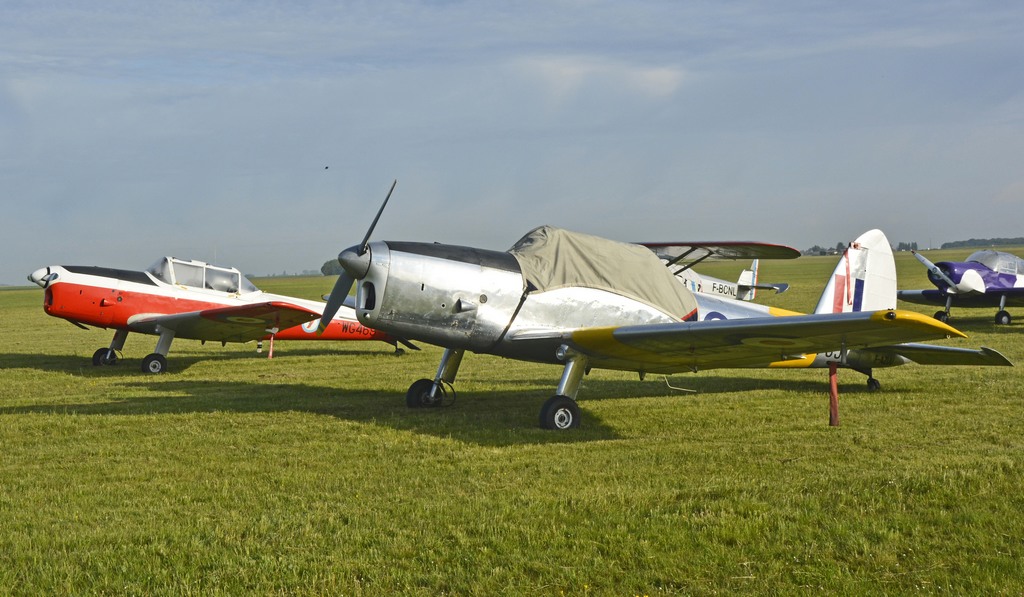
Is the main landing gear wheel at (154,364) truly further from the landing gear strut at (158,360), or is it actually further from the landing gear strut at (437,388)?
the landing gear strut at (437,388)

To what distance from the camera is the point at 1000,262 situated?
21.8 m

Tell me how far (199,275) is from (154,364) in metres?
2.47

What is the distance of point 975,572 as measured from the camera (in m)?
3.78

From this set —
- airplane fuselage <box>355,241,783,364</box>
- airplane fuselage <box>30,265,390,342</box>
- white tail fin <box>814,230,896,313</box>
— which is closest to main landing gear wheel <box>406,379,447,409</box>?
airplane fuselage <box>355,241,783,364</box>

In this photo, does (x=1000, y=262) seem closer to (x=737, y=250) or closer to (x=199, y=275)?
(x=737, y=250)

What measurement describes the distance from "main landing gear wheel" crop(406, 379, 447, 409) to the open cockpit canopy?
786 centimetres

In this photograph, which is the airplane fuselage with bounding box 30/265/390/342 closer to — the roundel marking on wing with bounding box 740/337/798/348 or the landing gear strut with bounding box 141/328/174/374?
the landing gear strut with bounding box 141/328/174/374

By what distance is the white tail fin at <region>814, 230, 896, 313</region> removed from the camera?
32.1 ft

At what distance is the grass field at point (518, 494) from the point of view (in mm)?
3867

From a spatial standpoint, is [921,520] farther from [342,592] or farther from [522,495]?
[342,592]

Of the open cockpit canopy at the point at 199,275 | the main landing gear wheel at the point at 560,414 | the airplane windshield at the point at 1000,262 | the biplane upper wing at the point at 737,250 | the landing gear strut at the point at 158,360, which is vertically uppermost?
the airplane windshield at the point at 1000,262

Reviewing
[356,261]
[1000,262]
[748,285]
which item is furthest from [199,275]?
[1000,262]

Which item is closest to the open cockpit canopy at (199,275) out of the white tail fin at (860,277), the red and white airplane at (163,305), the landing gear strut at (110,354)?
the red and white airplane at (163,305)

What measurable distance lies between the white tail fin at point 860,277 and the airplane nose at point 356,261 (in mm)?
5354
